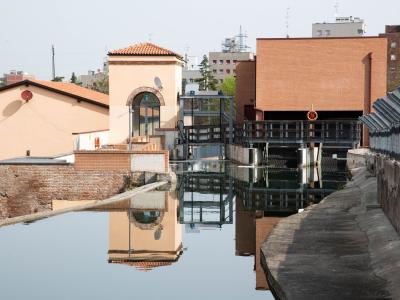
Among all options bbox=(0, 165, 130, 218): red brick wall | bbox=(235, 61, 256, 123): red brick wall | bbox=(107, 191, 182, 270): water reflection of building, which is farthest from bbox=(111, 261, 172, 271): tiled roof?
bbox=(235, 61, 256, 123): red brick wall

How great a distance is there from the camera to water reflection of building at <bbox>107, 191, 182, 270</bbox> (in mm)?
18016

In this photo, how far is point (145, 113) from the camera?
50.6 m

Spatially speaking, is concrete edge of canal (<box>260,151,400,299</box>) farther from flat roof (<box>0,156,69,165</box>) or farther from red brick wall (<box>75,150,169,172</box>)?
flat roof (<box>0,156,69,165</box>)

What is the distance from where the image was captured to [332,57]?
46.9 meters

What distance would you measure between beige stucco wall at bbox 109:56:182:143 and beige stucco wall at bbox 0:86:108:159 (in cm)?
257

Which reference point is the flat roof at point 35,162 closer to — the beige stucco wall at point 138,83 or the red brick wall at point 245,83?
the beige stucco wall at point 138,83

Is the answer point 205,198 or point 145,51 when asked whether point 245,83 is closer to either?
point 145,51

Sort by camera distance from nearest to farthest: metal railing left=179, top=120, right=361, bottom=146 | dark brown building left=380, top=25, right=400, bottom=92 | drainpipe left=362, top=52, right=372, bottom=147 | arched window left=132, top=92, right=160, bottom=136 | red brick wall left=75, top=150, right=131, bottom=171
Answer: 1. red brick wall left=75, top=150, right=131, bottom=171
2. metal railing left=179, top=120, right=361, bottom=146
3. drainpipe left=362, top=52, right=372, bottom=147
4. arched window left=132, top=92, right=160, bottom=136
5. dark brown building left=380, top=25, right=400, bottom=92

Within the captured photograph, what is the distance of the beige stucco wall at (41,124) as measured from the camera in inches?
1967

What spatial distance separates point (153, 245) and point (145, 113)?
103 ft

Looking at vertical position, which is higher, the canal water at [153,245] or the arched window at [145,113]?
the arched window at [145,113]

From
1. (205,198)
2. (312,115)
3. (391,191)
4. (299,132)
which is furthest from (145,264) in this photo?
(312,115)

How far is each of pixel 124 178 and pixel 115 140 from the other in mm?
14720

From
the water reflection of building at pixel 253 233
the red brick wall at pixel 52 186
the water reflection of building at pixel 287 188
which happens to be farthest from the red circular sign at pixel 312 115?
the water reflection of building at pixel 253 233
